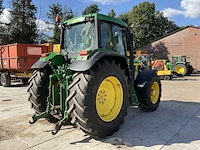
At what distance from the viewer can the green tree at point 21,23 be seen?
74.9ft

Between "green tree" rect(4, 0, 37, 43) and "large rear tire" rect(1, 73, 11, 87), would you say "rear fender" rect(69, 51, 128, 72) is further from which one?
"green tree" rect(4, 0, 37, 43)

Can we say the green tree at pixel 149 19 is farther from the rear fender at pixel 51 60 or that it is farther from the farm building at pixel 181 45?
the rear fender at pixel 51 60

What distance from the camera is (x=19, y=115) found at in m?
5.21

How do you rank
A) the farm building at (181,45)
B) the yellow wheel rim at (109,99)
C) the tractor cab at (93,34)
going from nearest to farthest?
the yellow wheel rim at (109,99), the tractor cab at (93,34), the farm building at (181,45)

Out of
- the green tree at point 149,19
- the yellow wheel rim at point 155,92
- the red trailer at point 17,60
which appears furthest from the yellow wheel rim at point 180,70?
the yellow wheel rim at point 155,92

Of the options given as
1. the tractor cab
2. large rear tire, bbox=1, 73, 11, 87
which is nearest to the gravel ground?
the tractor cab

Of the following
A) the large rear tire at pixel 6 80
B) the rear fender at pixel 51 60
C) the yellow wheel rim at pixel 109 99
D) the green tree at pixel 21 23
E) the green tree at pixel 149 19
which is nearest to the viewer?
the yellow wheel rim at pixel 109 99

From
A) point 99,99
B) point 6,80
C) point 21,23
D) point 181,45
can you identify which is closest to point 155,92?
point 99,99

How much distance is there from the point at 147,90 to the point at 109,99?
1.62m

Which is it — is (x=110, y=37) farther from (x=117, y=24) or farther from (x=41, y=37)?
(x=41, y=37)

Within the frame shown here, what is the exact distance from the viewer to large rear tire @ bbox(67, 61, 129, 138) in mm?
3164

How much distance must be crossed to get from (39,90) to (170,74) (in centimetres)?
1297

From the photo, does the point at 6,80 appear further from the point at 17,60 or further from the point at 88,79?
the point at 88,79

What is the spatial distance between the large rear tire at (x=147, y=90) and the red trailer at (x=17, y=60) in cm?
697
